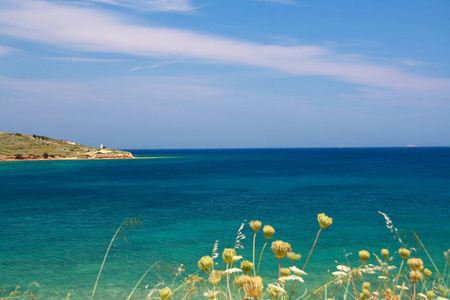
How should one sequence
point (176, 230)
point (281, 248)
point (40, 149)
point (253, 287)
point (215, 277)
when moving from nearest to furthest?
point (253, 287) → point (281, 248) → point (215, 277) → point (176, 230) → point (40, 149)

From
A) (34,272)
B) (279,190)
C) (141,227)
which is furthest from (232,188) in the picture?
(34,272)

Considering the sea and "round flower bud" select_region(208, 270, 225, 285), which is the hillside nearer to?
the sea

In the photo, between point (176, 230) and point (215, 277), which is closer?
point (215, 277)

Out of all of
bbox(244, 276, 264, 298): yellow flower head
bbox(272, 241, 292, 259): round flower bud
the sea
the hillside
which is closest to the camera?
bbox(244, 276, 264, 298): yellow flower head

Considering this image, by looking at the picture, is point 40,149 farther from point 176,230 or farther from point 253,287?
point 253,287

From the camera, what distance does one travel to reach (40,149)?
109375 mm

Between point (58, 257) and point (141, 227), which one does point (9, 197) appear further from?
point (58, 257)

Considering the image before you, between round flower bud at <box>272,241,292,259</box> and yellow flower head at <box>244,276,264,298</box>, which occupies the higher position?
round flower bud at <box>272,241,292,259</box>

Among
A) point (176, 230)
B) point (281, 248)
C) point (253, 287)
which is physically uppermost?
point (281, 248)

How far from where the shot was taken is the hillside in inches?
4045

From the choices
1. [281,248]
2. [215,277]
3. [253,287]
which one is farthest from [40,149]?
[253,287]

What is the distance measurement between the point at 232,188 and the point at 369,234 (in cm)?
2358

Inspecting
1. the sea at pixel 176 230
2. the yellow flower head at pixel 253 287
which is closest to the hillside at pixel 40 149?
the sea at pixel 176 230

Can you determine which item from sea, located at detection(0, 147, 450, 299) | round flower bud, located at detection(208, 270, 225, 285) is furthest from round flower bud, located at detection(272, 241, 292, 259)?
sea, located at detection(0, 147, 450, 299)
